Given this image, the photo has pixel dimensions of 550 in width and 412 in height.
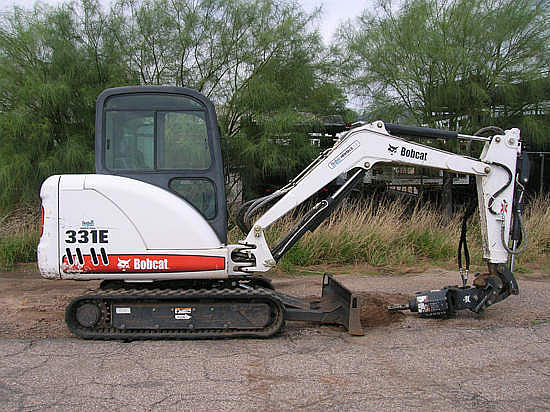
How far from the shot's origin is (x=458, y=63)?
1217 centimetres

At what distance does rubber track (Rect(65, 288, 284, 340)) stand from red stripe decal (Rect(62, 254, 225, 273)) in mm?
249

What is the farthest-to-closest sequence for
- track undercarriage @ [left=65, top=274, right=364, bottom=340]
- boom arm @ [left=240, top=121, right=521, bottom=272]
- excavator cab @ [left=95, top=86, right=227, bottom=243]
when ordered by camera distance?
boom arm @ [left=240, top=121, right=521, bottom=272] < excavator cab @ [left=95, top=86, right=227, bottom=243] < track undercarriage @ [left=65, top=274, right=364, bottom=340]

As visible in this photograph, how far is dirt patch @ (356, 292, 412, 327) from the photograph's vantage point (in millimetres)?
6027

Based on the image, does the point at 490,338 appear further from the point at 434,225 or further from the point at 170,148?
the point at 434,225

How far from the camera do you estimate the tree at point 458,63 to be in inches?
471

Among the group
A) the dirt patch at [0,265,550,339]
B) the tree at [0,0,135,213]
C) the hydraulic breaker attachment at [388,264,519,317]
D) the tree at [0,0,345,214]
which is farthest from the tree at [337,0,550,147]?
the hydraulic breaker attachment at [388,264,519,317]

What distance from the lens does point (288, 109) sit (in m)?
11.2

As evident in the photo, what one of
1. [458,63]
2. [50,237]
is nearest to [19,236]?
[50,237]

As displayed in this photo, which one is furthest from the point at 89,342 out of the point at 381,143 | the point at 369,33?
the point at 369,33

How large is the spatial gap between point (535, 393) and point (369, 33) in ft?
33.6

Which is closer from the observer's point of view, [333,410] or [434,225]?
[333,410]

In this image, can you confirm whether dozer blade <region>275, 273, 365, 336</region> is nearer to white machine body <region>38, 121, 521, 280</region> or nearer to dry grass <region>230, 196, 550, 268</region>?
white machine body <region>38, 121, 521, 280</region>

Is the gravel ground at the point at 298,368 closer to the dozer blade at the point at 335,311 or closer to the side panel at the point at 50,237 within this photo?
the dozer blade at the point at 335,311

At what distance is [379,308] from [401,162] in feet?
6.21
